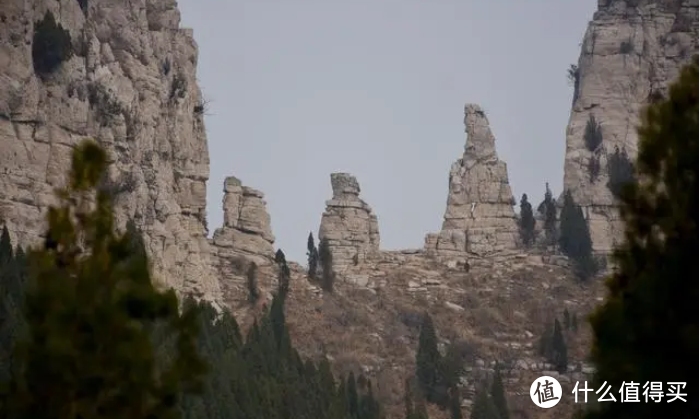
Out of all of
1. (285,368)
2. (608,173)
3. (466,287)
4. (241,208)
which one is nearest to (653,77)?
(608,173)

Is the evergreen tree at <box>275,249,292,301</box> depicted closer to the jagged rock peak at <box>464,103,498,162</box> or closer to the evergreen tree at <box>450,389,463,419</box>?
the evergreen tree at <box>450,389,463,419</box>

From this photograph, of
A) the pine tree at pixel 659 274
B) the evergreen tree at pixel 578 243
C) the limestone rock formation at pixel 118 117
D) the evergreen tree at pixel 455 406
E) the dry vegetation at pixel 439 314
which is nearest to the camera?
the pine tree at pixel 659 274

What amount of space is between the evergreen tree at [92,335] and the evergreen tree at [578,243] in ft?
282

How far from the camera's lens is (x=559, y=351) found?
99.9 meters

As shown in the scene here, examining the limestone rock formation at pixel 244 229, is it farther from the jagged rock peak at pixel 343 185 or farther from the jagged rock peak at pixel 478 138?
the jagged rock peak at pixel 478 138

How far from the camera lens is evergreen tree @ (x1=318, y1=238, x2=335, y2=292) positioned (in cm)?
10732

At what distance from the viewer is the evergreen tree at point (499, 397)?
8612cm

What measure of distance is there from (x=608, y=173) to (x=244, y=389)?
52467 millimetres

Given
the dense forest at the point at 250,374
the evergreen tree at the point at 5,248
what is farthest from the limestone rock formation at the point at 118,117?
the dense forest at the point at 250,374

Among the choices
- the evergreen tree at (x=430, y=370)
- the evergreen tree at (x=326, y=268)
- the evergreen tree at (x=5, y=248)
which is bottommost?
the evergreen tree at (x=430, y=370)

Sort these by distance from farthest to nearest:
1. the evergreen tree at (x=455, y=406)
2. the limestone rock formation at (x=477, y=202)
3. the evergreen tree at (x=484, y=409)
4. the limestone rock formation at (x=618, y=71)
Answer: the limestone rock formation at (x=618, y=71), the limestone rock formation at (x=477, y=202), the evergreen tree at (x=455, y=406), the evergreen tree at (x=484, y=409)

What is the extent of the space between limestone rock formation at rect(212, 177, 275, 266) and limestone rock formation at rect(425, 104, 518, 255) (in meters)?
12.2

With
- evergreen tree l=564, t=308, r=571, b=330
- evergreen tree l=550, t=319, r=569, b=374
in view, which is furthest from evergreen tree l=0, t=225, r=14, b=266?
evergreen tree l=564, t=308, r=571, b=330

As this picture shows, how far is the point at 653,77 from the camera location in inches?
4774
